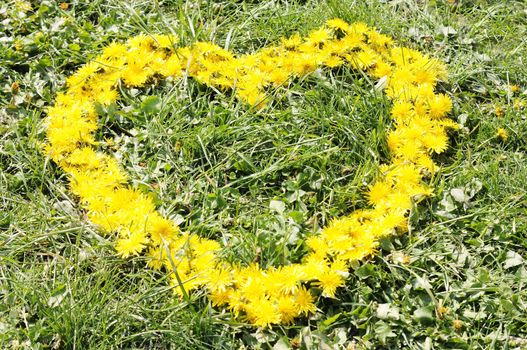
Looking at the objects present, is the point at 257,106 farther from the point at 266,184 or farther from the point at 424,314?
the point at 424,314

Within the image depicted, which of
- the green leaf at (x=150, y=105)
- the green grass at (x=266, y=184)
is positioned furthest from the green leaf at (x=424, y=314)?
the green leaf at (x=150, y=105)

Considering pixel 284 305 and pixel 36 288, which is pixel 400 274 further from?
pixel 36 288

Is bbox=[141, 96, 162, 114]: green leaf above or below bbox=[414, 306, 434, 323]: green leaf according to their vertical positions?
above

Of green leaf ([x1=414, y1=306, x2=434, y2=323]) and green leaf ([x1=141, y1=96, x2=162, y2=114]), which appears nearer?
green leaf ([x1=414, y1=306, x2=434, y2=323])

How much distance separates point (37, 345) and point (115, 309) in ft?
0.98

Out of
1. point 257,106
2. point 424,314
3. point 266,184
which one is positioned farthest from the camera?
point 257,106

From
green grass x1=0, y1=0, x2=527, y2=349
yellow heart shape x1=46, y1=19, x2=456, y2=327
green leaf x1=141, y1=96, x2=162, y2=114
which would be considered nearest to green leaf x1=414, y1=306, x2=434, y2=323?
green grass x1=0, y1=0, x2=527, y2=349

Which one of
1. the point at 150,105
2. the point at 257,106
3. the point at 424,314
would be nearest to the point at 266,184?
the point at 257,106

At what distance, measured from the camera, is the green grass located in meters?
2.42

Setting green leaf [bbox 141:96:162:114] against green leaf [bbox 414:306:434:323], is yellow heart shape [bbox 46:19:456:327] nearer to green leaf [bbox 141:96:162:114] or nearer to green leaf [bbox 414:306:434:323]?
green leaf [bbox 141:96:162:114]

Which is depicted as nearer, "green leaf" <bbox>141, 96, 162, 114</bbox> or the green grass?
the green grass

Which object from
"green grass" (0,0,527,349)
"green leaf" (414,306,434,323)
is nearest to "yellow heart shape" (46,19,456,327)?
"green grass" (0,0,527,349)

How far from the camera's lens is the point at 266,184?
9.71ft

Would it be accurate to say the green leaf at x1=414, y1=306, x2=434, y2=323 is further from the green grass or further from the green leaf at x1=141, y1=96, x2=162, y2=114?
the green leaf at x1=141, y1=96, x2=162, y2=114
